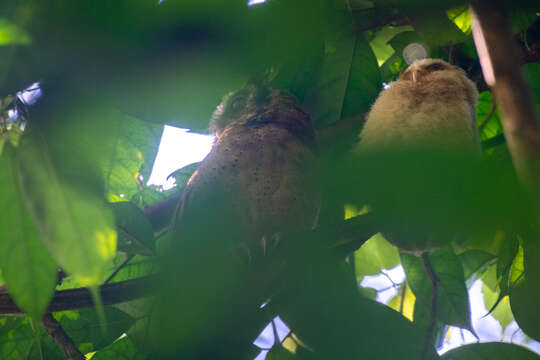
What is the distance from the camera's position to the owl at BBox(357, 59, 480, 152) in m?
0.95

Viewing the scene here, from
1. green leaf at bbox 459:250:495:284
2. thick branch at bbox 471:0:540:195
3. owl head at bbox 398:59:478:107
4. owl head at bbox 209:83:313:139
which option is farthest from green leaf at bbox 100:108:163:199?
green leaf at bbox 459:250:495:284

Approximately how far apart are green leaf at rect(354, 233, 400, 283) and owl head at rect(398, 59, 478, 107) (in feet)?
1.98

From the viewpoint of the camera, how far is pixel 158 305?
0.84 metres

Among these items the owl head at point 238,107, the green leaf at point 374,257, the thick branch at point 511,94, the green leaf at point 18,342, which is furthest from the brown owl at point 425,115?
the green leaf at point 18,342

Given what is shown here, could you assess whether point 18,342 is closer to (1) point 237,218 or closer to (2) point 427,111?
(1) point 237,218

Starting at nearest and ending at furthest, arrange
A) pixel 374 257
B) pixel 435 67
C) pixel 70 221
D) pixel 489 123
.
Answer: pixel 70 221
pixel 435 67
pixel 489 123
pixel 374 257

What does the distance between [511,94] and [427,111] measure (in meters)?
0.65

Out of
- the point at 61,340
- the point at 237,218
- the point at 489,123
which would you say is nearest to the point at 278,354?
the point at 237,218

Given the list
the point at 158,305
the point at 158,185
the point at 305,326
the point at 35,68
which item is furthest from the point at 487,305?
the point at 35,68

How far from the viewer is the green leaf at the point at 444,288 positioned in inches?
51.6

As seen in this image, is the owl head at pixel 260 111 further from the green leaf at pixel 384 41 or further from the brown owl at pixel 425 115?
the green leaf at pixel 384 41

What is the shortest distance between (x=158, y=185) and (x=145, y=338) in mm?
486

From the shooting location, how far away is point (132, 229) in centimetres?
108

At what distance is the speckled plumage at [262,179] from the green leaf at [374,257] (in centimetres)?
53
